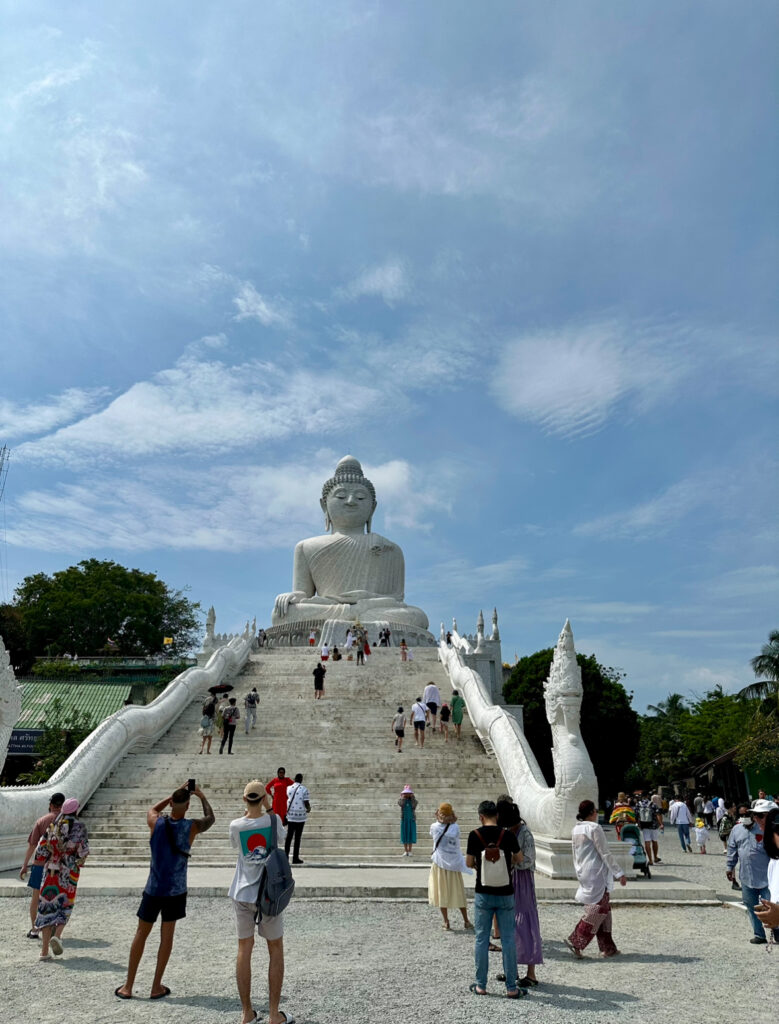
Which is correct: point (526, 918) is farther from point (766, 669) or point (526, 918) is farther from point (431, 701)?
point (766, 669)

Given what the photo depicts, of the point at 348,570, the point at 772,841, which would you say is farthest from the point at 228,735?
the point at 348,570

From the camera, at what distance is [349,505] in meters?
38.8

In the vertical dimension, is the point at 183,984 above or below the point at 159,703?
below

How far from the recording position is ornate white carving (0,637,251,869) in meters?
10.5

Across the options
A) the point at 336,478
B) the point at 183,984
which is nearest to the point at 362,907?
the point at 183,984

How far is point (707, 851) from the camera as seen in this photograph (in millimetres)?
17516

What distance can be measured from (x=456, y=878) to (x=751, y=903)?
265 centimetres

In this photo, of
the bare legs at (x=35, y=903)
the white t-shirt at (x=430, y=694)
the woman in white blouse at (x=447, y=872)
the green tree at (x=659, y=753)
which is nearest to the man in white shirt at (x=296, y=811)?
the woman in white blouse at (x=447, y=872)

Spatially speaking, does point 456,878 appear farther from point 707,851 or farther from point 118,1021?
point 707,851

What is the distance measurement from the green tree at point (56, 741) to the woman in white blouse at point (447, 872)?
11.4 metres

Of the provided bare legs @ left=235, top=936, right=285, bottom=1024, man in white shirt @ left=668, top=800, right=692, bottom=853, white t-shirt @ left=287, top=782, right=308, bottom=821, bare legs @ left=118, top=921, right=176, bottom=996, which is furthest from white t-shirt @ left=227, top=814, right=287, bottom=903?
man in white shirt @ left=668, top=800, right=692, bottom=853

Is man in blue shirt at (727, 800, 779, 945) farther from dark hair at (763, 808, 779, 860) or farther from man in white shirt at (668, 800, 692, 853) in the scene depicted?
man in white shirt at (668, 800, 692, 853)

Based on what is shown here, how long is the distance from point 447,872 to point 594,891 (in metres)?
1.51

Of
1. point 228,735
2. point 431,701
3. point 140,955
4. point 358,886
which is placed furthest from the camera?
point 431,701
